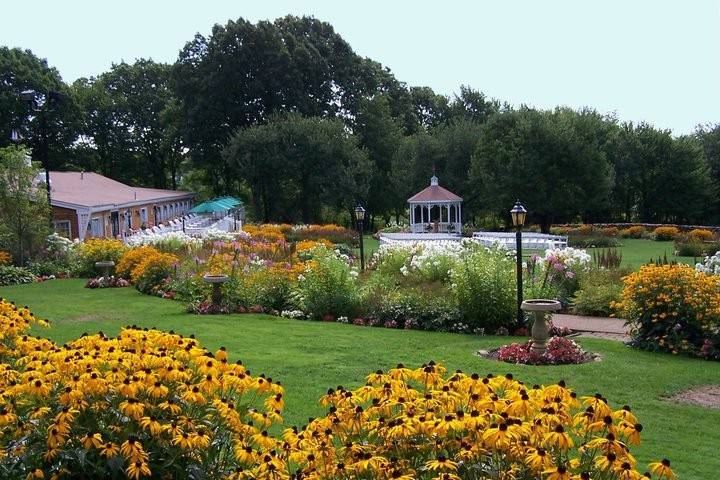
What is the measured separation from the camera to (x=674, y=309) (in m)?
10.2

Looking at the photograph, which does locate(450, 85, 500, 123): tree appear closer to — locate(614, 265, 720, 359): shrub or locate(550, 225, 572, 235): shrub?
locate(550, 225, 572, 235): shrub

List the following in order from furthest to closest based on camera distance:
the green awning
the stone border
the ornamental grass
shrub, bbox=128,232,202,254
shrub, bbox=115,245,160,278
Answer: the green awning < shrub, bbox=128,232,202,254 < shrub, bbox=115,245,160,278 < the stone border < the ornamental grass

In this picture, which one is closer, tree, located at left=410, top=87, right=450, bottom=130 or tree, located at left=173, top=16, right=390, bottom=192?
tree, located at left=173, top=16, right=390, bottom=192

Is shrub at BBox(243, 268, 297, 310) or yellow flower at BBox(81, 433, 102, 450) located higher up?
shrub at BBox(243, 268, 297, 310)

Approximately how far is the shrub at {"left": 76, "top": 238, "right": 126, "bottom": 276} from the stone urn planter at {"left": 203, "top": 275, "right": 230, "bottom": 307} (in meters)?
7.19

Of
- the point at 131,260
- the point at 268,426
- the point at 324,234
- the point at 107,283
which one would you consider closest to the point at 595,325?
the point at 268,426

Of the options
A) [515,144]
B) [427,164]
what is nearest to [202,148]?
[427,164]

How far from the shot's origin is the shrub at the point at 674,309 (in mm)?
9953

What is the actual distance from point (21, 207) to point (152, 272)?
6.68 meters

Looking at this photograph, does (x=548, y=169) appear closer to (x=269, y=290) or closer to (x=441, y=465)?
(x=269, y=290)

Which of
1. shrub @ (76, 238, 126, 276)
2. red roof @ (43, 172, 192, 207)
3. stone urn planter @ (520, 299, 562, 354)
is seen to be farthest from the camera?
red roof @ (43, 172, 192, 207)

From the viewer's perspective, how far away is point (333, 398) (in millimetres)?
3664

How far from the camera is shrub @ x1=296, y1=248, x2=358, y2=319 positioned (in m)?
13.6

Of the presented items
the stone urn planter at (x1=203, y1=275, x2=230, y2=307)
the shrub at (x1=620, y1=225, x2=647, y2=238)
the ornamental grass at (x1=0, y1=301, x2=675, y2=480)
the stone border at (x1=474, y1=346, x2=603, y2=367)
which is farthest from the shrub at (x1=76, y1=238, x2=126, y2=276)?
the shrub at (x1=620, y1=225, x2=647, y2=238)
